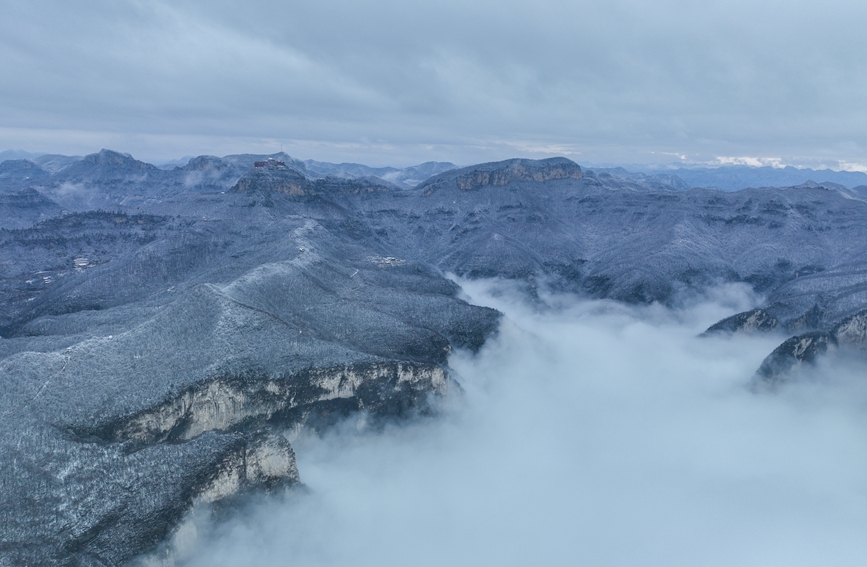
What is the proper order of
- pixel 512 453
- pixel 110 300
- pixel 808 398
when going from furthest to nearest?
1. pixel 110 300
2. pixel 808 398
3. pixel 512 453

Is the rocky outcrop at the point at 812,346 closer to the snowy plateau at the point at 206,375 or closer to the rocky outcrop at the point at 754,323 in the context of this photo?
the snowy plateau at the point at 206,375

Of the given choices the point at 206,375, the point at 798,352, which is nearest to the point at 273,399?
the point at 206,375

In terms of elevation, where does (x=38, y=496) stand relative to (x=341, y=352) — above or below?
below

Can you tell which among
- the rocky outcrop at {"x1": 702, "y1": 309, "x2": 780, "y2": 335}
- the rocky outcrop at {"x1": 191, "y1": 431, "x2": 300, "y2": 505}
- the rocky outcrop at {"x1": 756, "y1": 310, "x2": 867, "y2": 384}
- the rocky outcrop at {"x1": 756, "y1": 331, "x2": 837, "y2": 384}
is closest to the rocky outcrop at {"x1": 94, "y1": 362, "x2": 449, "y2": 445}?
the rocky outcrop at {"x1": 191, "y1": 431, "x2": 300, "y2": 505}

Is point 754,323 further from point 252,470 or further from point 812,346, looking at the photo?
point 252,470

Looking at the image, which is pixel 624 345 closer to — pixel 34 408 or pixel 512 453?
pixel 512 453

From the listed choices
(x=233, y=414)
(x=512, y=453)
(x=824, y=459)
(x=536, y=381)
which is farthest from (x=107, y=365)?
(x=824, y=459)

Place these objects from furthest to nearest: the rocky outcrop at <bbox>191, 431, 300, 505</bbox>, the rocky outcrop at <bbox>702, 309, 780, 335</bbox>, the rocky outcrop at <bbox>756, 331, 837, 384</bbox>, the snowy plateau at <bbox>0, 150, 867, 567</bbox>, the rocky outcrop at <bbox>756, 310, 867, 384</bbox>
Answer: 1. the rocky outcrop at <bbox>702, 309, 780, 335</bbox>
2. the rocky outcrop at <bbox>756, 310, 867, 384</bbox>
3. the rocky outcrop at <bbox>756, 331, 837, 384</bbox>
4. the rocky outcrop at <bbox>191, 431, 300, 505</bbox>
5. the snowy plateau at <bbox>0, 150, 867, 567</bbox>

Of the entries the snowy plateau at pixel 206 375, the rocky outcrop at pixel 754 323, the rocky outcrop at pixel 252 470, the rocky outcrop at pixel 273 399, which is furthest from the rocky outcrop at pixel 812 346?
the rocky outcrop at pixel 252 470

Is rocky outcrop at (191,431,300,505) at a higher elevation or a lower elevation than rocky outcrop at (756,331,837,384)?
lower

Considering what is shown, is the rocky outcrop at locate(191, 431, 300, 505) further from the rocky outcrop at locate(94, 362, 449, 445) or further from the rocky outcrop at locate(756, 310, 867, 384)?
the rocky outcrop at locate(756, 310, 867, 384)

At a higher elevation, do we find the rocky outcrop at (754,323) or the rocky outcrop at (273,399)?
the rocky outcrop at (754,323)
